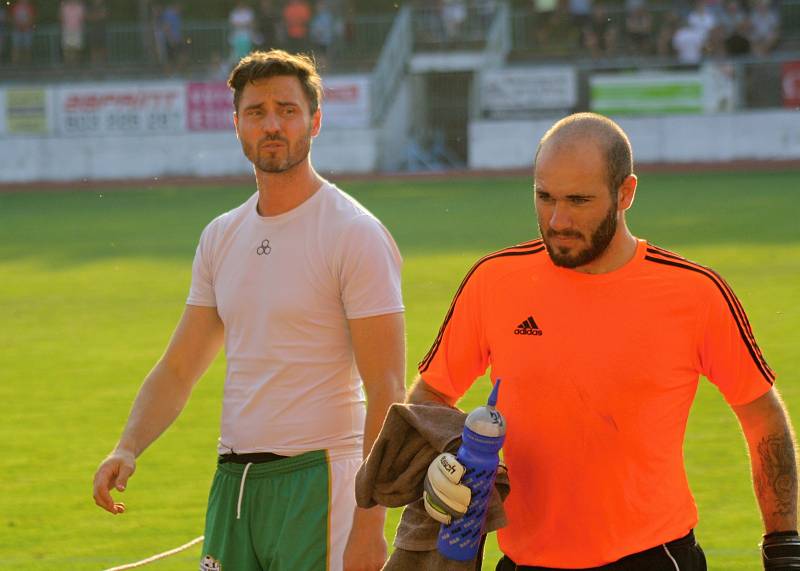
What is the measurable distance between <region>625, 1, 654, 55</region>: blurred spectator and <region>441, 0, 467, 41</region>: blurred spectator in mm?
4378

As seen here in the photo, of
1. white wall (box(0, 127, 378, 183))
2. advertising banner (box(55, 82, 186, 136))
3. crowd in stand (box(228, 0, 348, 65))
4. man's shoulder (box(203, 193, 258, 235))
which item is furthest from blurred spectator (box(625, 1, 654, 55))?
man's shoulder (box(203, 193, 258, 235))

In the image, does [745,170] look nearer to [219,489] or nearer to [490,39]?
[490,39]

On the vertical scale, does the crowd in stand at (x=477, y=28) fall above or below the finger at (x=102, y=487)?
above

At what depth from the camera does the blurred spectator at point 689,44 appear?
116 feet

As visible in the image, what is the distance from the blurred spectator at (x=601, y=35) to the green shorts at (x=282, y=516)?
113ft

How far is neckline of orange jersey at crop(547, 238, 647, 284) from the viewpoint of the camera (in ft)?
12.5

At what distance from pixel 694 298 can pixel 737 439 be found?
609 cm

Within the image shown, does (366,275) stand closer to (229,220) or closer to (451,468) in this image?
(229,220)

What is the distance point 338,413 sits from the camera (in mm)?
4578

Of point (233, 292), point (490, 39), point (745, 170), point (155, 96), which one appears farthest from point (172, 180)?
point (233, 292)

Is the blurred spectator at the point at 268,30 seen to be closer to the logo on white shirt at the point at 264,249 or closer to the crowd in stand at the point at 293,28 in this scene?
the crowd in stand at the point at 293,28

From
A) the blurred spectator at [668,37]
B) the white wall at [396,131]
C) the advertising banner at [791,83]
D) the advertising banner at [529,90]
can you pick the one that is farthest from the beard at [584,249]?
the blurred spectator at [668,37]

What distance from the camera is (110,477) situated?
4.53 m

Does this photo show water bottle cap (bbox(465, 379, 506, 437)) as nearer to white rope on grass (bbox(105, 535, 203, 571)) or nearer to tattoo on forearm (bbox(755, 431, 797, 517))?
tattoo on forearm (bbox(755, 431, 797, 517))
